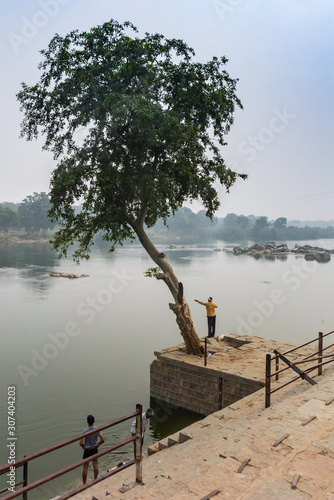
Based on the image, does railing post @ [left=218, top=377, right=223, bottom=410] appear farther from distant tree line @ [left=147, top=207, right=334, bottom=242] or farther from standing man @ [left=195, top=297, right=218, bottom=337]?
distant tree line @ [left=147, top=207, right=334, bottom=242]

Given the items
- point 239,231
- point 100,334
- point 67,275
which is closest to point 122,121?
point 100,334

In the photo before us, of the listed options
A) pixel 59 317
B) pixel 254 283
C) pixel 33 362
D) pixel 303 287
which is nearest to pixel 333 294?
pixel 303 287

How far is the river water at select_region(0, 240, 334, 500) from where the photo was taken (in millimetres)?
12891

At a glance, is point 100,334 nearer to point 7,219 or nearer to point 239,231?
point 7,219

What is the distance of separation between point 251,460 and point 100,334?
1879cm

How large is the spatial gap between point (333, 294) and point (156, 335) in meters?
23.5

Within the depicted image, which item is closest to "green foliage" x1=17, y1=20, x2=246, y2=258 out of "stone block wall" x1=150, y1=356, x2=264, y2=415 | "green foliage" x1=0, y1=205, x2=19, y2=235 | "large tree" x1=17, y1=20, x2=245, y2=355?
"large tree" x1=17, y1=20, x2=245, y2=355

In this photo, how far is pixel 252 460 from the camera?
637 centimetres

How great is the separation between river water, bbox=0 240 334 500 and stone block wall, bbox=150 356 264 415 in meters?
0.42

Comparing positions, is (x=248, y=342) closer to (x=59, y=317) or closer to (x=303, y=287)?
(x=59, y=317)

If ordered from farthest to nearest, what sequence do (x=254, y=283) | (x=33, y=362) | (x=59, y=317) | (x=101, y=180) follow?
(x=254, y=283) → (x=59, y=317) → (x=33, y=362) → (x=101, y=180)

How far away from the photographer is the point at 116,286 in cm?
4388

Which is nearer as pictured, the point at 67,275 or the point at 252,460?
the point at 252,460

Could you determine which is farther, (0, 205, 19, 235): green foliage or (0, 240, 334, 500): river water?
(0, 205, 19, 235): green foliage
